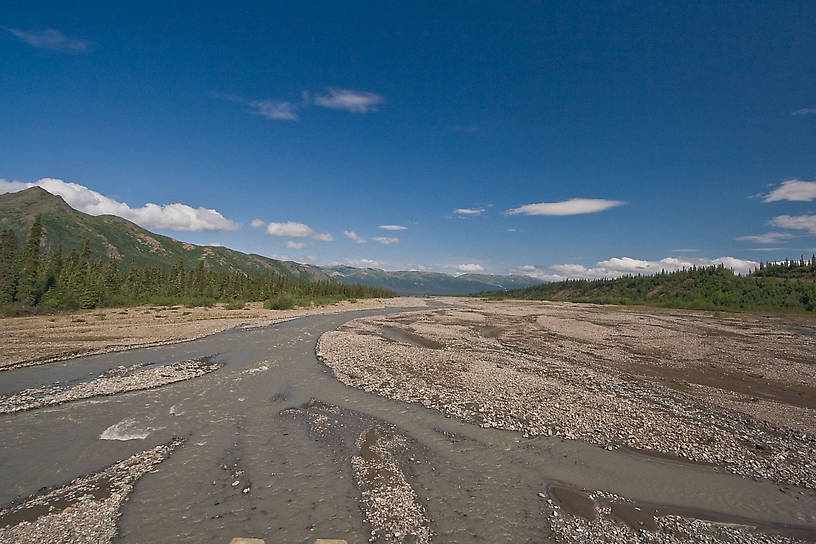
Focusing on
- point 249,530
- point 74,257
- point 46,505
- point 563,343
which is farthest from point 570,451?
point 74,257

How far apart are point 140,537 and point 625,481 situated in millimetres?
12634

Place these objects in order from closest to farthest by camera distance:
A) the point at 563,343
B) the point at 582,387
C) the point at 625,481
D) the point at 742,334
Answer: the point at 625,481, the point at 582,387, the point at 563,343, the point at 742,334

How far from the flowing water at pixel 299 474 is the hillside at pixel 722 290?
9896 cm

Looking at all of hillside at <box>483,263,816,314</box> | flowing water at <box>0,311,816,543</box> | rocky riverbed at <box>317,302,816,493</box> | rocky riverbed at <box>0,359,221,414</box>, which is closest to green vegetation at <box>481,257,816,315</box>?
→ hillside at <box>483,263,816,314</box>

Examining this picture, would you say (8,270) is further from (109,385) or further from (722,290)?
(722,290)

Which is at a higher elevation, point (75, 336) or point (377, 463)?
point (377, 463)

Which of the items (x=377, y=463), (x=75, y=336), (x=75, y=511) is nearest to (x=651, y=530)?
(x=377, y=463)

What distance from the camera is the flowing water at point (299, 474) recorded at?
26.6 ft

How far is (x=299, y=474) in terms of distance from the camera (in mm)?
10219

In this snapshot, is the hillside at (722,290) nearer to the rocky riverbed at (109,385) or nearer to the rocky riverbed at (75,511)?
the rocky riverbed at (109,385)

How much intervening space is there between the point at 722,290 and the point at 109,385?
136046 millimetres

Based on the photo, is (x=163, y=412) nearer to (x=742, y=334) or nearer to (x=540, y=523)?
(x=540, y=523)

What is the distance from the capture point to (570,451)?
468 inches

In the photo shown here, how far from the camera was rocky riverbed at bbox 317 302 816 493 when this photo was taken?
12.5m
